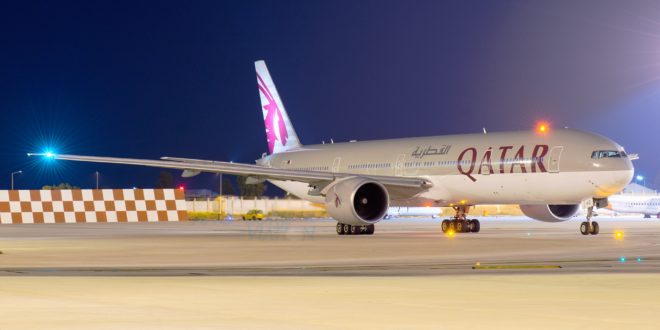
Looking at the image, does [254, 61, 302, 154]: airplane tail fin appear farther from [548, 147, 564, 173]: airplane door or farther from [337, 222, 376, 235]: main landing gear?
[548, 147, 564, 173]: airplane door

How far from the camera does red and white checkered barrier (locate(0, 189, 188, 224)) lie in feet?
160

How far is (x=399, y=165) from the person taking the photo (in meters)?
40.6

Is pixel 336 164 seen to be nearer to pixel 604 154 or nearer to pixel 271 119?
pixel 271 119

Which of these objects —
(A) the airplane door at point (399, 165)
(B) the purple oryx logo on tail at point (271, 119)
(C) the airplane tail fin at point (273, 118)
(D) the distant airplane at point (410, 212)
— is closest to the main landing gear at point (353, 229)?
(A) the airplane door at point (399, 165)

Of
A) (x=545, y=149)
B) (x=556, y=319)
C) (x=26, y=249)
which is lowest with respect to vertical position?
(x=556, y=319)

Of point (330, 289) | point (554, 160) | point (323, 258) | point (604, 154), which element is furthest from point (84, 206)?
point (330, 289)

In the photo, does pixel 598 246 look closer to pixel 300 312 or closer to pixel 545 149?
pixel 545 149

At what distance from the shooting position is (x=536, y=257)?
21750 mm

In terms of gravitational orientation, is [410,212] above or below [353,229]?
above

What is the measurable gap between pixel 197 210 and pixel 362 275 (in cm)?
6028

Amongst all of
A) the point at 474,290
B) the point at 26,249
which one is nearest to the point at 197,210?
the point at 26,249

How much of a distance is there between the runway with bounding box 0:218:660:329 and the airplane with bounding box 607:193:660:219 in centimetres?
6198

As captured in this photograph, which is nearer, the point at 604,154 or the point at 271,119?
the point at 604,154

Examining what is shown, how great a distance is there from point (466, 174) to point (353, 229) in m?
4.15
